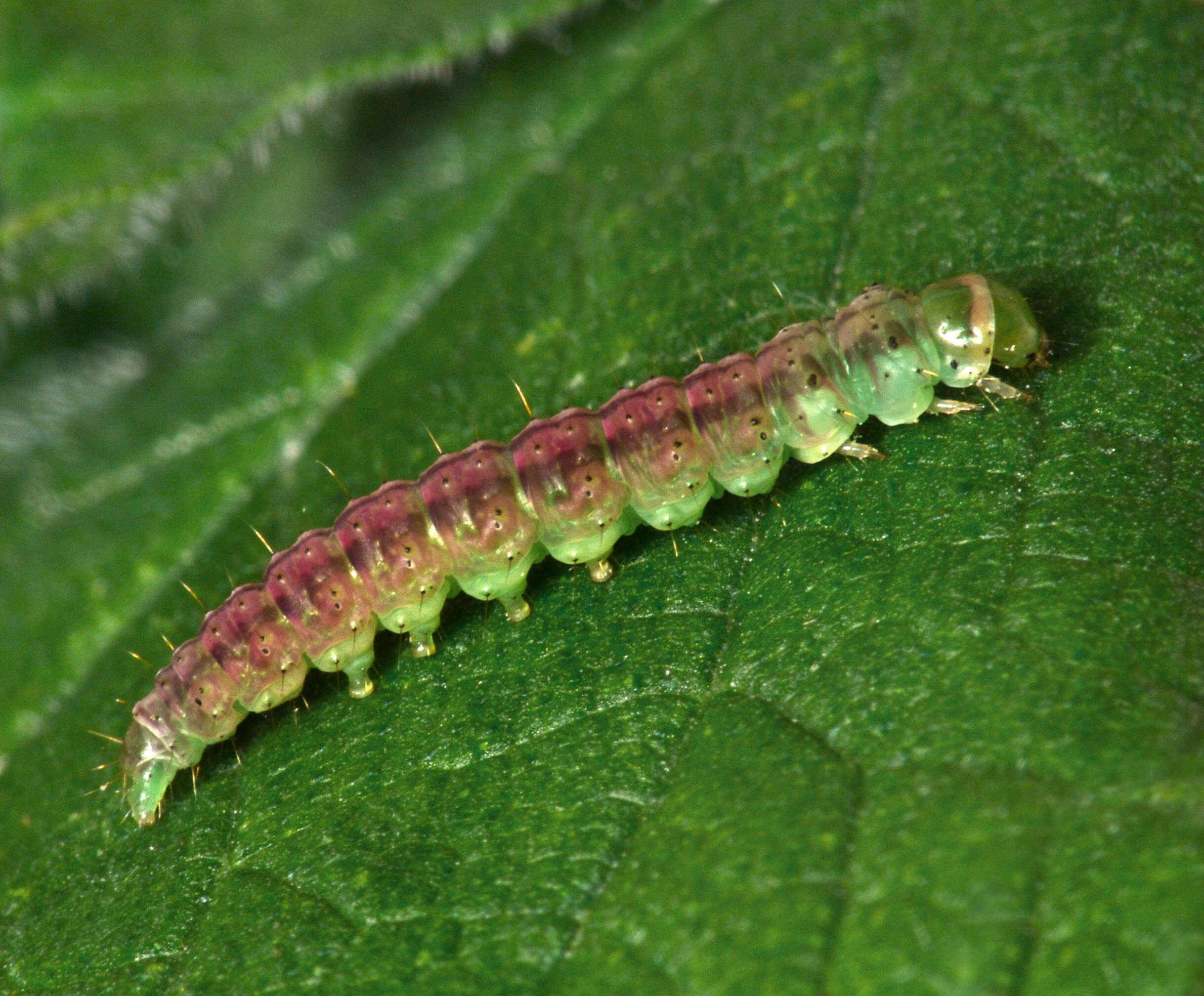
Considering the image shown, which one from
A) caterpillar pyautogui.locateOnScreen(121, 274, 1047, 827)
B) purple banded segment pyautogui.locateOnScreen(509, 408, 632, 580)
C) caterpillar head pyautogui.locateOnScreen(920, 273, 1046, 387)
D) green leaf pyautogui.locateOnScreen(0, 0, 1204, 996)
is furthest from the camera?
purple banded segment pyautogui.locateOnScreen(509, 408, 632, 580)

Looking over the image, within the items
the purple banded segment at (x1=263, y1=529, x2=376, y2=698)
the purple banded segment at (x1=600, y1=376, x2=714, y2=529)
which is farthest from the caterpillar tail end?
the purple banded segment at (x1=600, y1=376, x2=714, y2=529)

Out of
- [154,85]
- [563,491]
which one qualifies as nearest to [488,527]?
[563,491]

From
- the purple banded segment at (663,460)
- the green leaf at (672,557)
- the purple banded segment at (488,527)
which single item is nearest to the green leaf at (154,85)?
the green leaf at (672,557)

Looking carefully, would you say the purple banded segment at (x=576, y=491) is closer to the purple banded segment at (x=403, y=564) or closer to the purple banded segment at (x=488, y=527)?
the purple banded segment at (x=488, y=527)

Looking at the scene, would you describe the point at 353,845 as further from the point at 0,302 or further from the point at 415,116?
the point at 415,116

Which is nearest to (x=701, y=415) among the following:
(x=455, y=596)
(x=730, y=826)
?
(x=455, y=596)

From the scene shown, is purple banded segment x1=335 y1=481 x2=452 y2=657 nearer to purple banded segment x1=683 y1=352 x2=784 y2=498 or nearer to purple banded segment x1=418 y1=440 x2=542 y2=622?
purple banded segment x1=418 y1=440 x2=542 y2=622

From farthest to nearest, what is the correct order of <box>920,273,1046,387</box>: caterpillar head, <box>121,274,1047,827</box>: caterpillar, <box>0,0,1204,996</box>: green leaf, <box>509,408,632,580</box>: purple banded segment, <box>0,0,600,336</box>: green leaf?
1. <box>0,0,600,336</box>: green leaf
2. <box>509,408,632,580</box>: purple banded segment
3. <box>121,274,1047,827</box>: caterpillar
4. <box>920,273,1046,387</box>: caterpillar head
5. <box>0,0,1204,996</box>: green leaf
